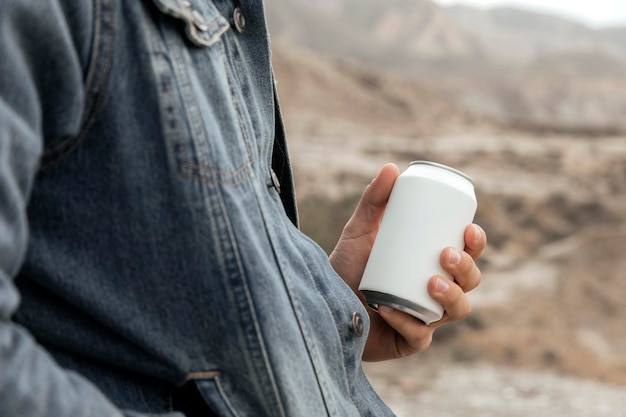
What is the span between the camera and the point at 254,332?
819 millimetres

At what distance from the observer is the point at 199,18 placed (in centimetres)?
88

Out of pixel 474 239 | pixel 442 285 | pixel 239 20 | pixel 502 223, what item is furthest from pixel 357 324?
pixel 502 223

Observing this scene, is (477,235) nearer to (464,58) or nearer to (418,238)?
(418,238)

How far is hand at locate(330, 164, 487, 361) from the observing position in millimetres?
1229

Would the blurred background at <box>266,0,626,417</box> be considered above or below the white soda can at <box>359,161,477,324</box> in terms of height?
below

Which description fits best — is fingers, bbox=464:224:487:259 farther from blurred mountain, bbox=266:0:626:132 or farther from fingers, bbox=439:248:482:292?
blurred mountain, bbox=266:0:626:132

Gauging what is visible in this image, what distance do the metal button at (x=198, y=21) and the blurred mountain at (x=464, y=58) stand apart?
1294 inches

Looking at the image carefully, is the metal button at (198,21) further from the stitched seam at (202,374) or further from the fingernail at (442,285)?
the fingernail at (442,285)

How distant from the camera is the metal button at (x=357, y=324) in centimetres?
103

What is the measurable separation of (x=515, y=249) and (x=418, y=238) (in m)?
10.2

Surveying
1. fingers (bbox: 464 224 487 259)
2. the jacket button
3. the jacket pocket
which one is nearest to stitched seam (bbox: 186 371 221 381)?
the jacket pocket

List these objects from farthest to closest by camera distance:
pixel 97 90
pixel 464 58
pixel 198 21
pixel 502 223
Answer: pixel 464 58 < pixel 502 223 < pixel 198 21 < pixel 97 90

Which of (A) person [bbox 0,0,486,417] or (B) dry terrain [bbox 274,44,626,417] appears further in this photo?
(B) dry terrain [bbox 274,44,626,417]

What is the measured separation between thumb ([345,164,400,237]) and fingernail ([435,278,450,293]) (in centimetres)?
Result: 28
